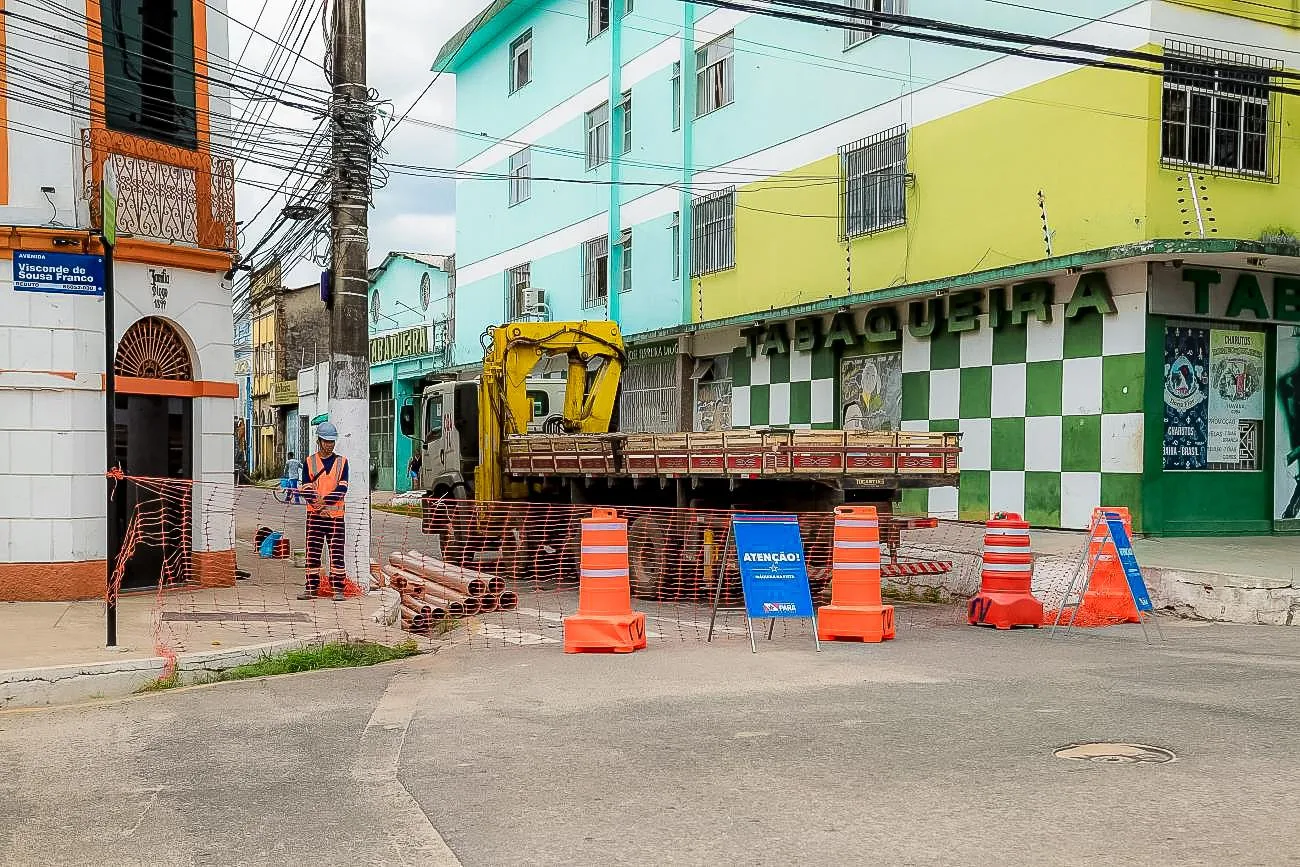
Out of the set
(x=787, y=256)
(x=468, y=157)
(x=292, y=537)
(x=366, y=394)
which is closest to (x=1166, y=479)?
(x=787, y=256)

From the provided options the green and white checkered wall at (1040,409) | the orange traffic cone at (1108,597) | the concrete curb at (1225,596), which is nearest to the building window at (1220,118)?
the green and white checkered wall at (1040,409)

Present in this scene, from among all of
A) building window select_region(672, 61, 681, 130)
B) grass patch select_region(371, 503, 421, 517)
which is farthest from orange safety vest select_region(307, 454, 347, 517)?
grass patch select_region(371, 503, 421, 517)

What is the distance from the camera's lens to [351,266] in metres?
14.1

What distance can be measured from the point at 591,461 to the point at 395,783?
9.02 metres

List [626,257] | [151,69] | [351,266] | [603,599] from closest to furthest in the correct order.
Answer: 1. [603,599]
2. [351,266]
3. [151,69]
4. [626,257]

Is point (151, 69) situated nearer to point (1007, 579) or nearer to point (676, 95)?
point (1007, 579)

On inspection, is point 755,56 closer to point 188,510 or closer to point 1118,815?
point 188,510

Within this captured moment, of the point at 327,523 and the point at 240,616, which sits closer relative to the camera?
the point at 240,616

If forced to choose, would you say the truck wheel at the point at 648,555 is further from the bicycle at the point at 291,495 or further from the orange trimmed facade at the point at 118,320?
the orange trimmed facade at the point at 118,320

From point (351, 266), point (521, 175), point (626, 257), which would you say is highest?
point (521, 175)

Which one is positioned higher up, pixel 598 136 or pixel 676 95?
pixel 676 95

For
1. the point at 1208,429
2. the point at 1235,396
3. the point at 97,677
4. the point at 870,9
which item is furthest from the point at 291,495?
the point at 870,9

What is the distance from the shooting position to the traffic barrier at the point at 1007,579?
37.8 feet

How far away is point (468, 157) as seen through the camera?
118 feet
